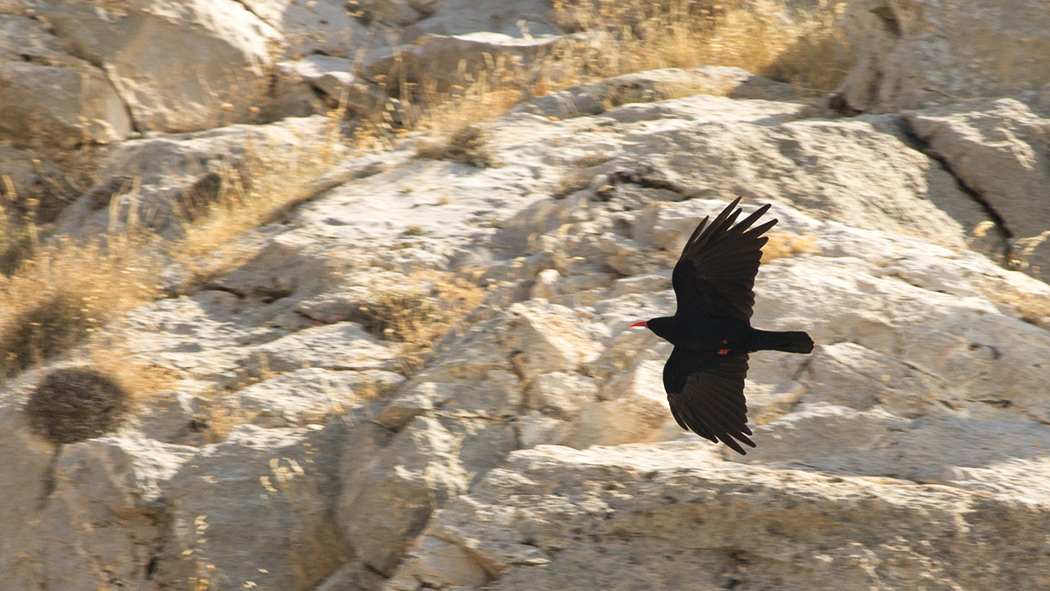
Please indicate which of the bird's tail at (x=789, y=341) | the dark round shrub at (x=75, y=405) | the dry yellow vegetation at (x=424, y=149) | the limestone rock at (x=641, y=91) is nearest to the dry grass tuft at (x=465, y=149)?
Answer: the dry yellow vegetation at (x=424, y=149)

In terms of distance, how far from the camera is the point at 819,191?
5.46 metres

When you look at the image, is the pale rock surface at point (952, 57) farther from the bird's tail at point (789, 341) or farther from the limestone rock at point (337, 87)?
the limestone rock at point (337, 87)

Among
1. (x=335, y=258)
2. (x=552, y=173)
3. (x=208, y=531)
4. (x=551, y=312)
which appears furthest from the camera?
(x=552, y=173)

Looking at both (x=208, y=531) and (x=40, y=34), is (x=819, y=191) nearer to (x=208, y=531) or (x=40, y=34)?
(x=208, y=531)

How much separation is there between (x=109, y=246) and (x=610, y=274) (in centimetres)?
364

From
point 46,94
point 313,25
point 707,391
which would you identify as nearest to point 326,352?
point 707,391

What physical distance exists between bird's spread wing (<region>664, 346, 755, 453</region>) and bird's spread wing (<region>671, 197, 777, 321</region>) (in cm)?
19

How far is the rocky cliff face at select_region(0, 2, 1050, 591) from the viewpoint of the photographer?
3268 mm

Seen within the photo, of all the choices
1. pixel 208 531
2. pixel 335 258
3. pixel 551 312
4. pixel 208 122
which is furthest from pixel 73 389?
pixel 208 122

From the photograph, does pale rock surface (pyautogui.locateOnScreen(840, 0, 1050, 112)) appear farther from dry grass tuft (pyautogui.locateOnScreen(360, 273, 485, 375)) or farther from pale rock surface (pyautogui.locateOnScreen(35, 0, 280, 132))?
pale rock surface (pyautogui.locateOnScreen(35, 0, 280, 132))

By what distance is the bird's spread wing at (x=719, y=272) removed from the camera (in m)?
3.50

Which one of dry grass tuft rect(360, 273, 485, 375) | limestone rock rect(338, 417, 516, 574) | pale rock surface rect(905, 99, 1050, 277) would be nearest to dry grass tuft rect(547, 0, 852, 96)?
pale rock surface rect(905, 99, 1050, 277)

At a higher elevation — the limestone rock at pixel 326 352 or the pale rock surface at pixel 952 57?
the pale rock surface at pixel 952 57

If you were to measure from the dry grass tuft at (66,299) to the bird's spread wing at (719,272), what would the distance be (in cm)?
358
